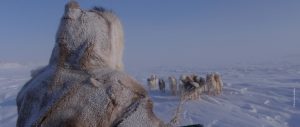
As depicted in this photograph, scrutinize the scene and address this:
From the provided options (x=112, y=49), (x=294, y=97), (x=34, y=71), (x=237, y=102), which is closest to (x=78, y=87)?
(x=112, y=49)

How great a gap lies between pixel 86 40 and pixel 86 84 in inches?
5.8

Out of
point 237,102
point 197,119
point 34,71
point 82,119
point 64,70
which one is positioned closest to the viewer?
point 82,119

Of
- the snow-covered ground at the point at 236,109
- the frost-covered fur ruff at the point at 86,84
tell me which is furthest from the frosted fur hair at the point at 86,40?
the snow-covered ground at the point at 236,109

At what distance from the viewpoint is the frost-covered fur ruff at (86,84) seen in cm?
115

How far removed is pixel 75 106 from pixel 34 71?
381 mm

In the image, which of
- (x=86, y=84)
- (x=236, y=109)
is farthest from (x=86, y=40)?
(x=236, y=109)

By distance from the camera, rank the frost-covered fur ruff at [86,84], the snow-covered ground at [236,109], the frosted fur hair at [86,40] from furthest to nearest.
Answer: the snow-covered ground at [236,109]
the frosted fur hair at [86,40]
the frost-covered fur ruff at [86,84]

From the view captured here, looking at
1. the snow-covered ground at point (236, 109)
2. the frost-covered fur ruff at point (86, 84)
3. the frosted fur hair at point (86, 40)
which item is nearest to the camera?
the frost-covered fur ruff at point (86, 84)

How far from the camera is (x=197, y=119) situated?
8.81 meters

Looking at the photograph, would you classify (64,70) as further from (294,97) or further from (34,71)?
(294,97)

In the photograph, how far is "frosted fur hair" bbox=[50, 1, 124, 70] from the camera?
4.15 feet

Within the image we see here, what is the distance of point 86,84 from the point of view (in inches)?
46.8

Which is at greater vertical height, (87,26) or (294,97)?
(87,26)

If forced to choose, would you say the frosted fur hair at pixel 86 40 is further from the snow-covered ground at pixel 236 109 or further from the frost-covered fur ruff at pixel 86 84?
the snow-covered ground at pixel 236 109
